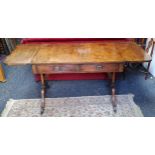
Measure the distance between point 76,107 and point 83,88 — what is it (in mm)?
393

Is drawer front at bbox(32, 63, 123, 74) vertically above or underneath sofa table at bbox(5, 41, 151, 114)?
underneath

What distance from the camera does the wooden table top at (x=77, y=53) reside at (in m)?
1.50

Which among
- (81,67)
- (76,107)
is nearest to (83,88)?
(76,107)

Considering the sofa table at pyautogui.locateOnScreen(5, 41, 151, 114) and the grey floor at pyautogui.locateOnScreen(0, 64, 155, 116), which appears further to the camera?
the grey floor at pyautogui.locateOnScreen(0, 64, 155, 116)

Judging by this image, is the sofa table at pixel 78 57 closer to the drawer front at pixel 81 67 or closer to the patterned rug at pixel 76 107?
the drawer front at pixel 81 67

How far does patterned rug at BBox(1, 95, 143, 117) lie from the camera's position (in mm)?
1771

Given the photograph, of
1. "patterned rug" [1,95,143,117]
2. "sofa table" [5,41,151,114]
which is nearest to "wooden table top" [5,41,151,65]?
"sofa table" [5,41,151,114]

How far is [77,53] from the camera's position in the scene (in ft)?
5.42

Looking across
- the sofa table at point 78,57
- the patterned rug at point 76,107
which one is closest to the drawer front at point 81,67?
the sofa table at point 78,57

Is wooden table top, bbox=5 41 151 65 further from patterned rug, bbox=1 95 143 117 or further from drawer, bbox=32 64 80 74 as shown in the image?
patterned rug, bbox=1 95 143 117

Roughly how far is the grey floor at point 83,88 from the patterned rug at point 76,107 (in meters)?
0.09

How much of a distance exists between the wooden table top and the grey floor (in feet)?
2.02
